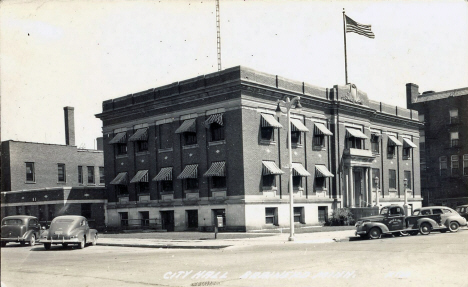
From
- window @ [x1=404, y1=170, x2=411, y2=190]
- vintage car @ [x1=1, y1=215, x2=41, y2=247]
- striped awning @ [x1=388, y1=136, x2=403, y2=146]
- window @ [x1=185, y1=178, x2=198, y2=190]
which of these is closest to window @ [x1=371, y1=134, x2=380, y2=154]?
striped awning @ [x1=388, y1=136, x2=403, y2=146]

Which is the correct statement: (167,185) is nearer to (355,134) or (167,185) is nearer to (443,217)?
(355,134)

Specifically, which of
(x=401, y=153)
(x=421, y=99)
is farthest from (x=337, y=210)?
(x=421, y=99)

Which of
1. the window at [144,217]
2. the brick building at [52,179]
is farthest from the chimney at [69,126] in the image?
the window at [144,217]

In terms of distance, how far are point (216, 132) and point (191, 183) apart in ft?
15.3

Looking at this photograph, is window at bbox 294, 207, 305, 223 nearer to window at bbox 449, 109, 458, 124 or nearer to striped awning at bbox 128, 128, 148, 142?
striped awning at bbox 128, 128, 148, 142

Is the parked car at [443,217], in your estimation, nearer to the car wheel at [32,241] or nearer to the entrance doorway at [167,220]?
the entrance doorway at [167,220]

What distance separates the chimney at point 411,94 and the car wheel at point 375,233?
152 feet

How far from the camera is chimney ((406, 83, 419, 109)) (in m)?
69.8

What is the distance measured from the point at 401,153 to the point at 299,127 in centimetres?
2128

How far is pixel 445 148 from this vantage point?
65.0 metres

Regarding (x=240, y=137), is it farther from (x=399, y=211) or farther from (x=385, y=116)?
(x=385, y=116)

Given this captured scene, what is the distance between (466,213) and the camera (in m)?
38.5

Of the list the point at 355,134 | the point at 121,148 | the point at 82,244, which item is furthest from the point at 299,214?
the point at 82,244

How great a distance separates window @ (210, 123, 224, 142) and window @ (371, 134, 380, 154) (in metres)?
20.2
